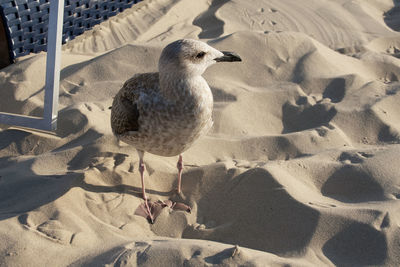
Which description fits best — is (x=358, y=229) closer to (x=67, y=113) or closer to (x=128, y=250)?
(x=128, y=250)

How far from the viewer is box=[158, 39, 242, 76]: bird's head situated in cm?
329

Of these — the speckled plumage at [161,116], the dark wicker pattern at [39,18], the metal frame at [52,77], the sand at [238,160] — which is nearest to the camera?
the sand at [238,160]

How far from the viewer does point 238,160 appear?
13.9 feet

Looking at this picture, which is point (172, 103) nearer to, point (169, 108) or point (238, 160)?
point (169, 108)

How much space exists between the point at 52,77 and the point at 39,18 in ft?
5.10

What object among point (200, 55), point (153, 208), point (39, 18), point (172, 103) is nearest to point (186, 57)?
point (200, 55)

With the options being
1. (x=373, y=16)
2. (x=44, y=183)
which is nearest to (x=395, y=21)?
(x=373, y=16)

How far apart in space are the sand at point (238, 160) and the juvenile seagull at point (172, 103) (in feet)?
1.63

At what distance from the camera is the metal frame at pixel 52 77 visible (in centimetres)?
439

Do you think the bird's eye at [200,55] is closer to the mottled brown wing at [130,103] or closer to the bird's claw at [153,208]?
the mottled brown wing at [130,103]

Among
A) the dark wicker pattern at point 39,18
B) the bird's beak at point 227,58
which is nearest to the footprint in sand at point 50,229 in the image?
the bird's beak at point 227,58

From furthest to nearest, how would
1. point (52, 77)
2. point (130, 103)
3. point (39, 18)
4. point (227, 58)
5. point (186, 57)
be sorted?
1. point (39, 18)
2. point (52, 77)
3. point (130, 103)
4. point (227, 58)
5. point (186, 57)

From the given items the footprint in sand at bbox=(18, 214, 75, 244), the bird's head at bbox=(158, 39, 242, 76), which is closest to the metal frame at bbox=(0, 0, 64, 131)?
the footprint in sand at bbox=(18, 214, 75, 244)

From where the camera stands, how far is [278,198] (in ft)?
11.7
